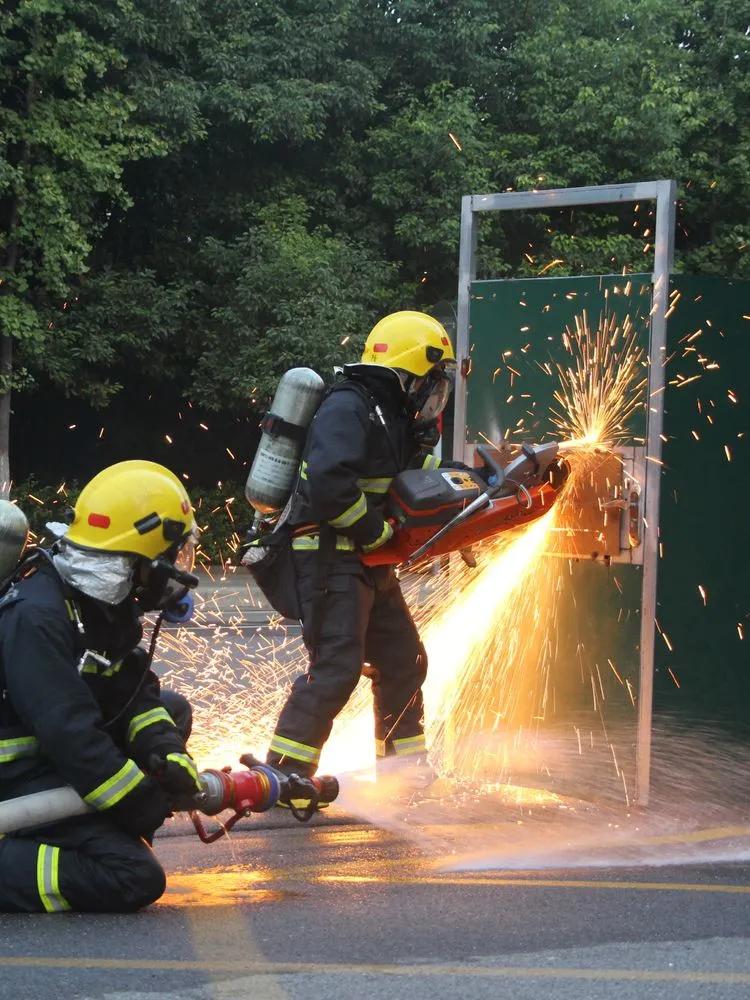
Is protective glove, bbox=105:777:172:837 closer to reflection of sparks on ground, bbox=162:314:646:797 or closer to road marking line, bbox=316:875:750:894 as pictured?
road marking line, bbox=316:875:750:894

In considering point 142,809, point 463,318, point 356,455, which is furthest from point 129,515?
point 463,318

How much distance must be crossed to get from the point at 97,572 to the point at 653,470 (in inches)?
85.3

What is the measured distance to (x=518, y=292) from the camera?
5523 millimetres

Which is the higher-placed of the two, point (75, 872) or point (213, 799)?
point (213, 799)

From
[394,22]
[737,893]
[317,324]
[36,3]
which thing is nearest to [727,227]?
[394,22]

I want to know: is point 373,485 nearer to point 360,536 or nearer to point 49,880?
point 360,536

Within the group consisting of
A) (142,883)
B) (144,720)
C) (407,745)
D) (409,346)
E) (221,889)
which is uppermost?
(409,346)

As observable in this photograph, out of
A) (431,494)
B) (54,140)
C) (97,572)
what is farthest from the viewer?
(54,140)

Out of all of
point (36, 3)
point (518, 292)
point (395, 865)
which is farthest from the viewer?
point (36, 3)

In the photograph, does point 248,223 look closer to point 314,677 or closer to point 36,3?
point 36,3

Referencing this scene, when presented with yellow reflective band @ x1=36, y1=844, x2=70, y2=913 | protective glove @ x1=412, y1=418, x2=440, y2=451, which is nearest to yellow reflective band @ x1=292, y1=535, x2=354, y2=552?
protective glove @ x1=412, y1=418, x2=440, y2=451

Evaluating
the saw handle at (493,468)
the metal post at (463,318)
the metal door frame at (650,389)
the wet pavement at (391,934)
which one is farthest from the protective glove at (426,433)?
the wet pavement at (391,934)

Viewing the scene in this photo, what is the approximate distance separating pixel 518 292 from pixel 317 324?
10.8m

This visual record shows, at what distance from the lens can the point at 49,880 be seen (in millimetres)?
3820
